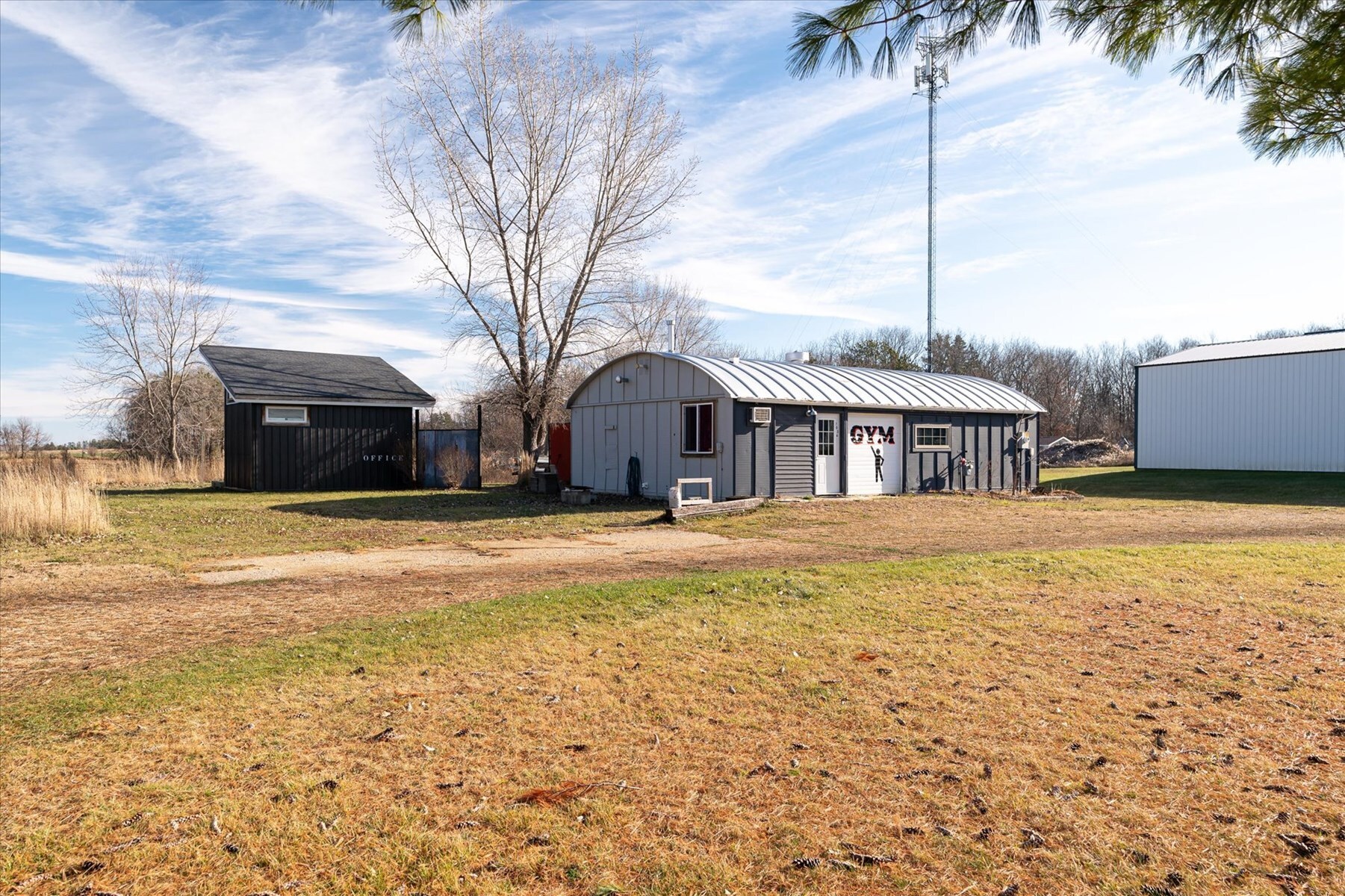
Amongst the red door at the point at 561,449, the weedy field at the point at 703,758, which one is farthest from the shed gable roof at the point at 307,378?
the weedy field at the point at 703,758

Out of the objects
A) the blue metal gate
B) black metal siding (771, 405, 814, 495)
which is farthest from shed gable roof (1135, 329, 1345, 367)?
the blue metal gate

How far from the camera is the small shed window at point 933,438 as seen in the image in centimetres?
2130

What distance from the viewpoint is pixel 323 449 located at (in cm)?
2341

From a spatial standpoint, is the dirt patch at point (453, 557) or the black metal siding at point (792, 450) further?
the black metal siding at point (792, 450)

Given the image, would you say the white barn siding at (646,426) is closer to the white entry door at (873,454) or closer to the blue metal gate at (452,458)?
the blue metal gate at (452,458)

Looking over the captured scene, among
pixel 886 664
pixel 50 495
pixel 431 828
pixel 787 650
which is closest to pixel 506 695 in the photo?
pixel 431 828

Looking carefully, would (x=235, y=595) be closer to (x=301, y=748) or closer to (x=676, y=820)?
(x=301, y=748)

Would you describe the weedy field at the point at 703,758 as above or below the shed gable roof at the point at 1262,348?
below

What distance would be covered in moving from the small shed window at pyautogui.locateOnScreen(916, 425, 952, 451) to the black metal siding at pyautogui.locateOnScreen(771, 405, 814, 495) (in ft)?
12.8

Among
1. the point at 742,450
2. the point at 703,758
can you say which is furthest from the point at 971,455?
the point at 703,758

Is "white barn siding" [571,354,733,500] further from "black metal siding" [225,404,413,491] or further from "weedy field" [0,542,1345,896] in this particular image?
"weedy field" [0,542,1345,896]

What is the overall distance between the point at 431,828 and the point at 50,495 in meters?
11.8

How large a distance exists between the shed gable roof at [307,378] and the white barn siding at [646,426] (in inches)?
234

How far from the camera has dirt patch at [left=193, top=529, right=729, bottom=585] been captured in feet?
31.4
